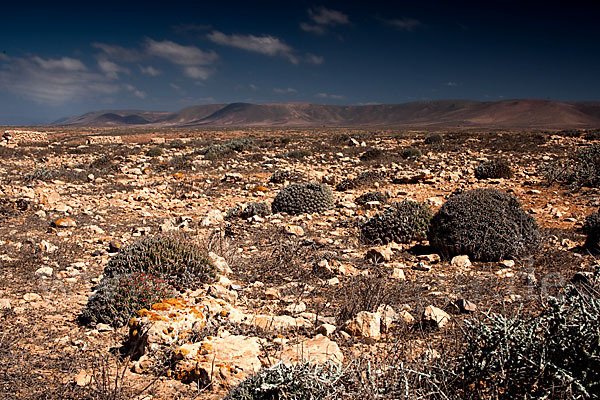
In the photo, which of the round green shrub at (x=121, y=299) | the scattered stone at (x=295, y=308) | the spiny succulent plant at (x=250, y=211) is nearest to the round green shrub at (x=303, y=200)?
the spiny succulent plant at (x=250, y=211)

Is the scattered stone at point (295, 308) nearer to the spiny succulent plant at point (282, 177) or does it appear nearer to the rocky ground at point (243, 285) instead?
the rocky ground at point (243, 285)

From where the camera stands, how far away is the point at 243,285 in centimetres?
452

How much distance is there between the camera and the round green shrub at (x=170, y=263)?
4.27 m

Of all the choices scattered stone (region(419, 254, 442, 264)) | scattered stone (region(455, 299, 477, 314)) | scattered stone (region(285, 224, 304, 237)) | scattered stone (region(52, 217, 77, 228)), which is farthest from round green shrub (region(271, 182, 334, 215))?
scattered stone (region(455, 299, 477, 314))

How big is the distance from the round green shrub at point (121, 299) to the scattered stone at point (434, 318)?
2.57 m

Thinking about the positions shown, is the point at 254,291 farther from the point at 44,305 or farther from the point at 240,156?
the point at 240,156

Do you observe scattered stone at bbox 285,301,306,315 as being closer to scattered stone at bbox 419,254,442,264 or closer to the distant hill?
scattered stone at bbox 419,254,442,264

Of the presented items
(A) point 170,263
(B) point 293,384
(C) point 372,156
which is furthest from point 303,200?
(C) point 372,156

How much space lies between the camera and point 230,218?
771 cm

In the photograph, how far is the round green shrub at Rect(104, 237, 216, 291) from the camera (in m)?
4.27

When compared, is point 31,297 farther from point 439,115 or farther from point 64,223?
point 439,115

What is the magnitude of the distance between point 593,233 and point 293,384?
552cm

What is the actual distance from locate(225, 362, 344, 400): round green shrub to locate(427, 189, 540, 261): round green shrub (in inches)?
145

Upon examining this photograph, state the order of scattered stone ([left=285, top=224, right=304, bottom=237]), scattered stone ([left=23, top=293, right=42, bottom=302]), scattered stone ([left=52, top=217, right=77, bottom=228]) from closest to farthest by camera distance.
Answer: scattered stone ([left=23, top=293, right=42, bottom=302]), scattered stone ([left=285, top=224, right=304, bottom=237]), scattered stone ([left=52, top=217, right=77, bottom=228])
